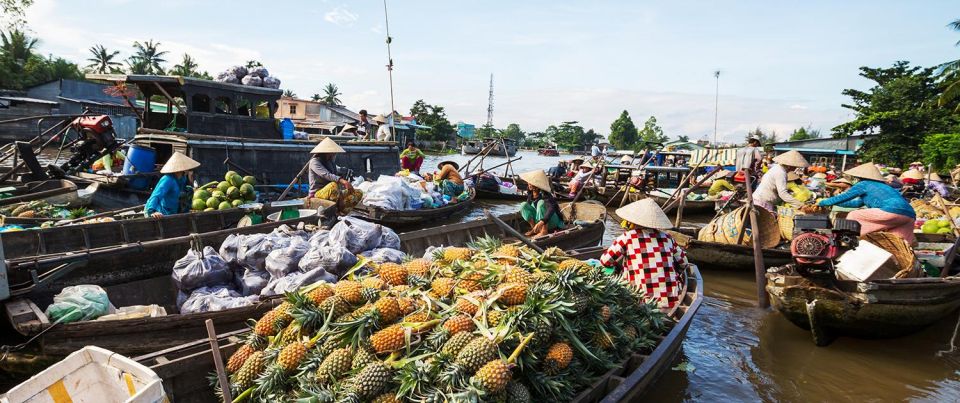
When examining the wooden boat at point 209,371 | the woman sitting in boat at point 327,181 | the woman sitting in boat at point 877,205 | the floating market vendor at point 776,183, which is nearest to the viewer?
the wooden boat at point 209,371

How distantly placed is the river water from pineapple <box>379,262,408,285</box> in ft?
9.58

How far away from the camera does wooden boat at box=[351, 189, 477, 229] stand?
11.3 metres

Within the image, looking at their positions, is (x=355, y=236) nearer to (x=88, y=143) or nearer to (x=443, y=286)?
(x=443, y=286)

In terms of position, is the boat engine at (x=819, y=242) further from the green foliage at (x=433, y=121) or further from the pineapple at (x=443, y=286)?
the green foliage at (x=433, y=121)

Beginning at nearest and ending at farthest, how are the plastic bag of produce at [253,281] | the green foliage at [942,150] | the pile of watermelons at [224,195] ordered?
1. the plastic bag of produce at [253,281]
2. the pile of watermelons at [224,195]
3. the green foliage at [942,150]

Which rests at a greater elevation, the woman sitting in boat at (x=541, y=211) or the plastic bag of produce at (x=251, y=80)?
the plastic bag of produce at (x=251, y=80)

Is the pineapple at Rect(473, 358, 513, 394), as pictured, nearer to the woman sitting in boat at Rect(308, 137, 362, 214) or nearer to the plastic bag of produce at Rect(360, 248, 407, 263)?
the plastic bag of produce at Rect(360, 248, 407, 263)

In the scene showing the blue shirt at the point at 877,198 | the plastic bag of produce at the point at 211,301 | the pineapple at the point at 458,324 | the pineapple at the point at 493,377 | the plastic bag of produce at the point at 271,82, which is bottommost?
the plastic bag of produce at the point at 211,301

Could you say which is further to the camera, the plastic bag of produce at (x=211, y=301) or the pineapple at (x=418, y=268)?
the plastic bag of produce at (x=211, y=301)

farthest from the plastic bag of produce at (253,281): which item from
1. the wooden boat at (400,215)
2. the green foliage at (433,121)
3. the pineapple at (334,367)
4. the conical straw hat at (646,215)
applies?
the green foliage at (433,121)

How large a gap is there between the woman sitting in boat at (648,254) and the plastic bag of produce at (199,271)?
3.98 m

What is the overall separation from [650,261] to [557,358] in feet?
7.81

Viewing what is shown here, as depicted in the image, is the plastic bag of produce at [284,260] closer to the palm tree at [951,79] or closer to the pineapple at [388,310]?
the pineapple at [388,310]

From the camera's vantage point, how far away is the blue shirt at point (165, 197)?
25.4 ft
